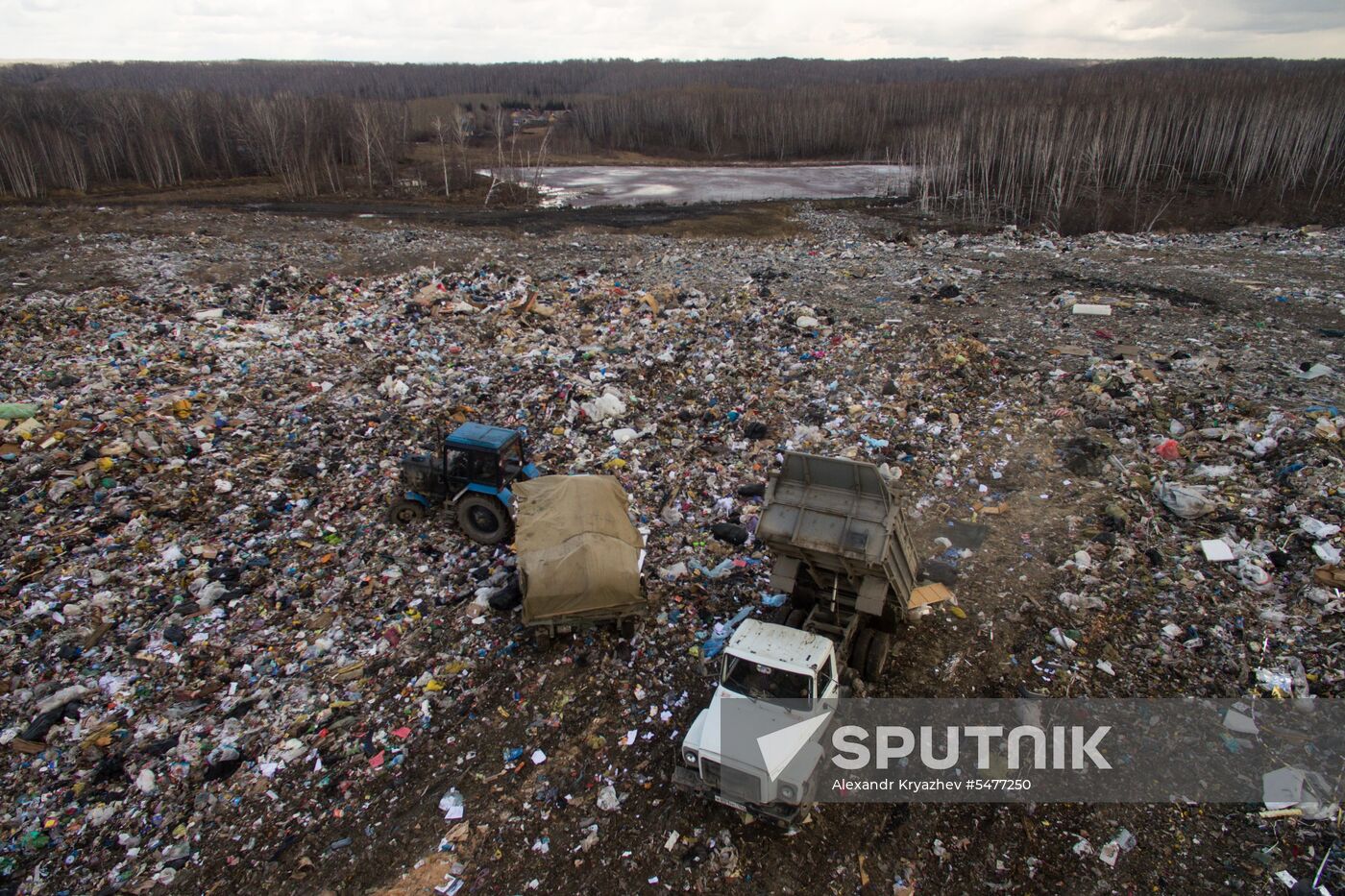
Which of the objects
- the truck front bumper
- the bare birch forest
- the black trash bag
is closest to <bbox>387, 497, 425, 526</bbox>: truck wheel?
the black trash bag

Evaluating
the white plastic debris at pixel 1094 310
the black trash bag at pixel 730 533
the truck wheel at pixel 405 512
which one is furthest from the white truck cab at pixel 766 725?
the white plastic debris at pixel 1094 310

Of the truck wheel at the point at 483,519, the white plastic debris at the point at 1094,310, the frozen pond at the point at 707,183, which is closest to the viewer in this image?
the truck wheel at the point at 483,519

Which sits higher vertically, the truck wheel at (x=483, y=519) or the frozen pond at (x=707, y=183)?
the frozen pond at (x=707, y=183)

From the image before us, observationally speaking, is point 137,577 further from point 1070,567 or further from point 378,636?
point 1070,567

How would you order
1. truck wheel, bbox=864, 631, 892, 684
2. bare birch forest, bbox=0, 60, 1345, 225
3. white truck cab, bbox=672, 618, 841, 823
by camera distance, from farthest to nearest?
bare birch forest, bbox=0, 60, 1345, 225 < truck wheel, bbox=864, 631, 892, 684 < white truck cab, bbox=672, 618, 841, 823

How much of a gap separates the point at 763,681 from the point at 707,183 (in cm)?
3956

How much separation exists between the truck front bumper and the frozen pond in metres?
29.9

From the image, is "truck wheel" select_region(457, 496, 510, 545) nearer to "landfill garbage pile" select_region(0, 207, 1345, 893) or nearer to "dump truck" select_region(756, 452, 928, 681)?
"landfill garbage pile" select_region(0, 207, 1345, 893)

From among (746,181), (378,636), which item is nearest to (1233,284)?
(378,636)

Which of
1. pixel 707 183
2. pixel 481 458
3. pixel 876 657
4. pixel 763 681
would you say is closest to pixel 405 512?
pixel 481 458

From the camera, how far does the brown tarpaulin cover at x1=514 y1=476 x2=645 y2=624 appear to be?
5.47 m

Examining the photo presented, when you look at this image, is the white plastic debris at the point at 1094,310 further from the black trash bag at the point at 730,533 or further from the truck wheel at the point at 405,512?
Result: the truck wheel at the point at 405,512

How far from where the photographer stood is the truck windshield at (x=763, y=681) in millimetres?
4531

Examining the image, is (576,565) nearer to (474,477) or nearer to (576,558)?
(576,558)
